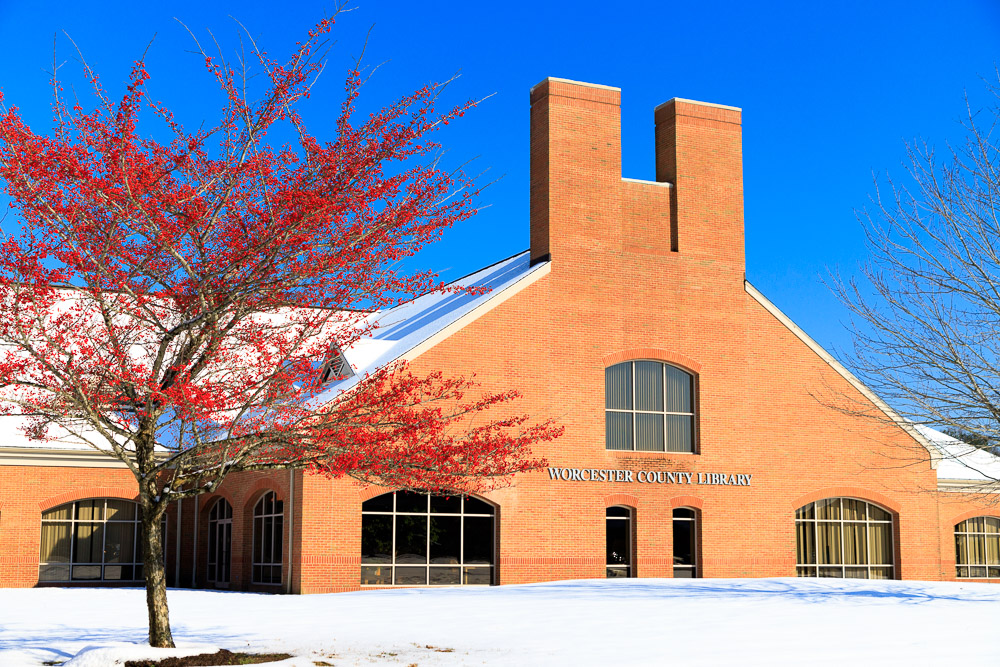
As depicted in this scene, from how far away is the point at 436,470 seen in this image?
43.5ft

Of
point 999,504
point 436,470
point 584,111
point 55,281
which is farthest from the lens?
point 999,504

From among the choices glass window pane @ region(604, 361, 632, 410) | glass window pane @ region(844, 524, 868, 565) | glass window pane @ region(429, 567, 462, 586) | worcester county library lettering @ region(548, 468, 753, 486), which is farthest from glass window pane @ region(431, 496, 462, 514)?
glass window pane @ region(844, 524, 868, 565)

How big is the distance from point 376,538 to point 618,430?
6813mm

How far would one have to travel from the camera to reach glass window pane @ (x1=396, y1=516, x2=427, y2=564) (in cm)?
2550

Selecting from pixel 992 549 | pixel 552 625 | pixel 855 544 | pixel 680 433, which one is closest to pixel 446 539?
pixel 680 433

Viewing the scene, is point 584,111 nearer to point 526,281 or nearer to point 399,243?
point 526,281

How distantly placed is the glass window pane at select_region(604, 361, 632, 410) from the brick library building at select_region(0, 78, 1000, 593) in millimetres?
58

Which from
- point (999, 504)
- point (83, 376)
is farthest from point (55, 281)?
point (999, 504)

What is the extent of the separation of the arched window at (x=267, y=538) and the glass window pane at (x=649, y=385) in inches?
372

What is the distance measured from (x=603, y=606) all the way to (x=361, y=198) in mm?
9748

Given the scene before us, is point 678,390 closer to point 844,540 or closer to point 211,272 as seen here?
point 844,540

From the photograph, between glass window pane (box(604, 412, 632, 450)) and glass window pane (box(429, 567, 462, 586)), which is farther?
glass window pane (box(604, 412, 632, 450))

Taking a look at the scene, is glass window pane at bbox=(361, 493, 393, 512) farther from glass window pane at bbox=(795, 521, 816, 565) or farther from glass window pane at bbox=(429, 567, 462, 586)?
glass window pane at bbox=(795, 521, 816, 565)

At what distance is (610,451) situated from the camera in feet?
90.5
